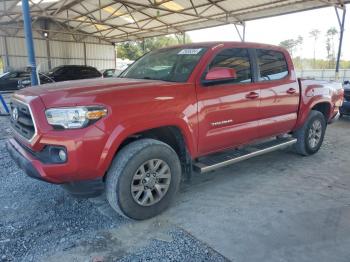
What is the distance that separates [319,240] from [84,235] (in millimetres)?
2224

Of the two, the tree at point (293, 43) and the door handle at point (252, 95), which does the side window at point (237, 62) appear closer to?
the door handle at point (252, 95)

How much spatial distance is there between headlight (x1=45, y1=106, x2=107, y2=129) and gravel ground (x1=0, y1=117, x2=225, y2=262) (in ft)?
3.56

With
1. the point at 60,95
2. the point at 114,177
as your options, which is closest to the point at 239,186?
the point at 114,177

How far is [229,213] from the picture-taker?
3.38 meters

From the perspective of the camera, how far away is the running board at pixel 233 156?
3.63m

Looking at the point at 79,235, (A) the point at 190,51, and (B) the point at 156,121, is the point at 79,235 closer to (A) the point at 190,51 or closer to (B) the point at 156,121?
(B) the point at 156,121

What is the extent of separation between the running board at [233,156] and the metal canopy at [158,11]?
10.3 meters

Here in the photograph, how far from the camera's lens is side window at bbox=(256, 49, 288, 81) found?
4328 millimetres

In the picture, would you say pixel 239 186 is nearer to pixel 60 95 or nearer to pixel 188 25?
pixel 60 95

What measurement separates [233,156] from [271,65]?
1555 millimetres

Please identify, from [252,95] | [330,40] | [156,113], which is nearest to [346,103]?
[252,95]

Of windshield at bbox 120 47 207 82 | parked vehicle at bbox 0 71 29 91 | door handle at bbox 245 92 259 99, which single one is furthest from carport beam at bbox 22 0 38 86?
parked vehicle at bbox 0 71 29 91

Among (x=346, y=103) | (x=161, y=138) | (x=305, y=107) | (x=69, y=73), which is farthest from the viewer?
(x=69, y=73)

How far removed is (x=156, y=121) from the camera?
10.1 feet
